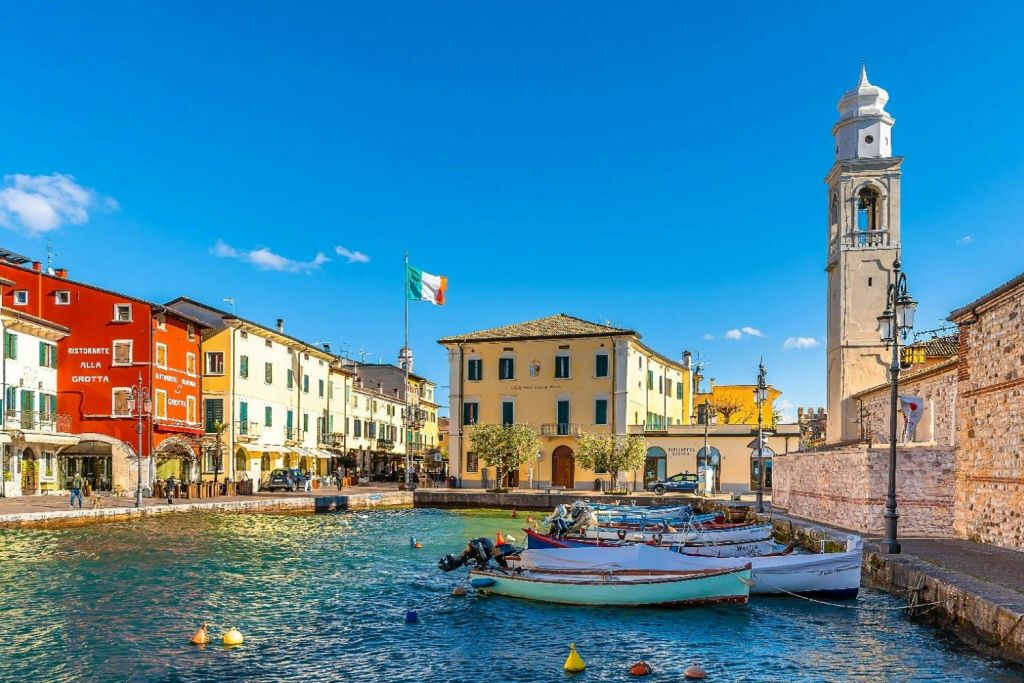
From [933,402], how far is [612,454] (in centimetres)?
2374

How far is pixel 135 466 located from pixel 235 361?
988cm

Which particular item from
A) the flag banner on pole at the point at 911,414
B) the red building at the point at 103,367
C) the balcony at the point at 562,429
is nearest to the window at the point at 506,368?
the balcony at the point at 562,429

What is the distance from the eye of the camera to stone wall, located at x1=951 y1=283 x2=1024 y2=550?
778 inches

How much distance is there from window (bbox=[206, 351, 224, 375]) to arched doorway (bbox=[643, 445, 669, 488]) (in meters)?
28.0

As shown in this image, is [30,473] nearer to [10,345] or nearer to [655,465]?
[10,345]

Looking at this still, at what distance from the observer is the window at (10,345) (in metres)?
40.7

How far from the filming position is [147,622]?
17141 millimetres

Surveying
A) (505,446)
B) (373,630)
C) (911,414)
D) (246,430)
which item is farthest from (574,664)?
(246,430)

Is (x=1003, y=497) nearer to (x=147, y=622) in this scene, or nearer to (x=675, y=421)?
(x=147, y=622)

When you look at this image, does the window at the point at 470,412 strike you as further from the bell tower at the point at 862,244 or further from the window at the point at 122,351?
the bell tower at the point at 862,244

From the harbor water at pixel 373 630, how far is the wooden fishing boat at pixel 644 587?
0.32 metres

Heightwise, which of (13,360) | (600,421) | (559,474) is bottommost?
(559,474)

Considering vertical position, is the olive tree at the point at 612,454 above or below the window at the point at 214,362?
below

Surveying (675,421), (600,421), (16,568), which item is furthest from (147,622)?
(675,421)
